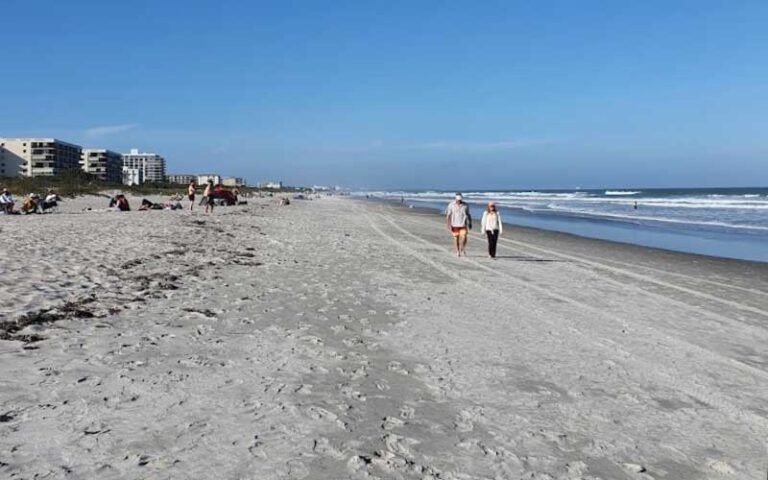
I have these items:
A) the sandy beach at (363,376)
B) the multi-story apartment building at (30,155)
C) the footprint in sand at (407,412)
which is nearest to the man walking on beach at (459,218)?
the sandy beach at (363,376)

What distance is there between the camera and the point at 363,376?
536 centimetres

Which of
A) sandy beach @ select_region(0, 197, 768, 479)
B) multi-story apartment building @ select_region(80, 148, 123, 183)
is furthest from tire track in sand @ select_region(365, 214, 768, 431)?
multi-story apartment building @ select_region(80, 148, 123, 183)

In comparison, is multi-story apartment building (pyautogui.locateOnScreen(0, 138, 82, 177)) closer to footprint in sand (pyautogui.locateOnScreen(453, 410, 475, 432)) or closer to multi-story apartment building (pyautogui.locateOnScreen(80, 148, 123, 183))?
multi-story apartment building (pyautogui.locateOnScreen(80, 148, 123, 183))

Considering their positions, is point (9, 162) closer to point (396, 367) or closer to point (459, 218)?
point (459, 218)

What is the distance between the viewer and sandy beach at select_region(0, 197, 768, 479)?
12.2 feet

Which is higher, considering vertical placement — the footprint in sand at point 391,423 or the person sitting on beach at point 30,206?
the person sitting on beach at point 30,206

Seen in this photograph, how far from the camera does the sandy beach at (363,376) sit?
146 inches

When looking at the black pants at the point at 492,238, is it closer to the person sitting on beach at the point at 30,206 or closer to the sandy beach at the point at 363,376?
the sandy beach at the point at 363,376

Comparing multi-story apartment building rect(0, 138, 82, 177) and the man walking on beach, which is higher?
multi-story apartment building rect(0, 138, 82, 177)

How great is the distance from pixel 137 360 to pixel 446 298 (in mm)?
5506

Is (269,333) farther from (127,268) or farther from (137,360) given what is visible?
(127,268)

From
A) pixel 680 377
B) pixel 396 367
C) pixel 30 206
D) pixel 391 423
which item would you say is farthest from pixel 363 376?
pixel 30 206

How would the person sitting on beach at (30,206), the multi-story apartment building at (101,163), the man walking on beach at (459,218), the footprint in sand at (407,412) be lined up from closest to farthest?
the footprint in sand at (407,412)
the man walking on beach at (459,218)
the person sitting on beach at (30,206)
the multi-story apartment building at (101,163)

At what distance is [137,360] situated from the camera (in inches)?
213
